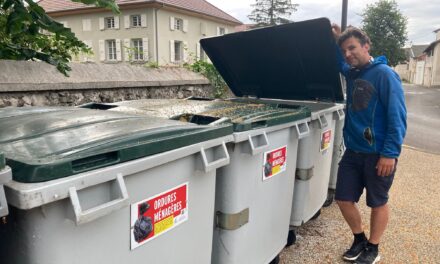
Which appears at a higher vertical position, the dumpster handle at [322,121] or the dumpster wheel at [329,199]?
the dumpster handle at [322,121]

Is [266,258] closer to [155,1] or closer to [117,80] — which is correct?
[117,80]

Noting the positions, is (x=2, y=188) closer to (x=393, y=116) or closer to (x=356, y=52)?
(x=393, y=116)

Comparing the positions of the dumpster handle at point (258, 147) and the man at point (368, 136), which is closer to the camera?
the dumpster handle at point (258, 147)

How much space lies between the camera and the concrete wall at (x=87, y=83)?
365cm

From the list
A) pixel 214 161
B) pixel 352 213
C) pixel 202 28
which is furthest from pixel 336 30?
pixel 202 28

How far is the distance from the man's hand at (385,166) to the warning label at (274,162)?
0.70 m

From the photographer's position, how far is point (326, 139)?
3.53 meters

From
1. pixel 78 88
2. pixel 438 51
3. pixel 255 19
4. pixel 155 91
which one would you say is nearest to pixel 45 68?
pixel 78 88

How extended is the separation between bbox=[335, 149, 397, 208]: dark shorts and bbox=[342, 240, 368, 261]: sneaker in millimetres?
429

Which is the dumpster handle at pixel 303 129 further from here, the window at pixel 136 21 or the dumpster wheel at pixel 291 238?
the window at pixel 136 21

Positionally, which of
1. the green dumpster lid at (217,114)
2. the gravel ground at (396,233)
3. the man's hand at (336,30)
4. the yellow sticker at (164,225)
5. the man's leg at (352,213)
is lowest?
the gravel ground at (396,233)

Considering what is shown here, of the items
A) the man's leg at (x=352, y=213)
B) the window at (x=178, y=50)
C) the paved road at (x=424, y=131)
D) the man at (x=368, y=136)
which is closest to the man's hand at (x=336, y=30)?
the man at (x=368, y=136)

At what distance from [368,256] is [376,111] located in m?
1.20

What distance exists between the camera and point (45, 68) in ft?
13.1
